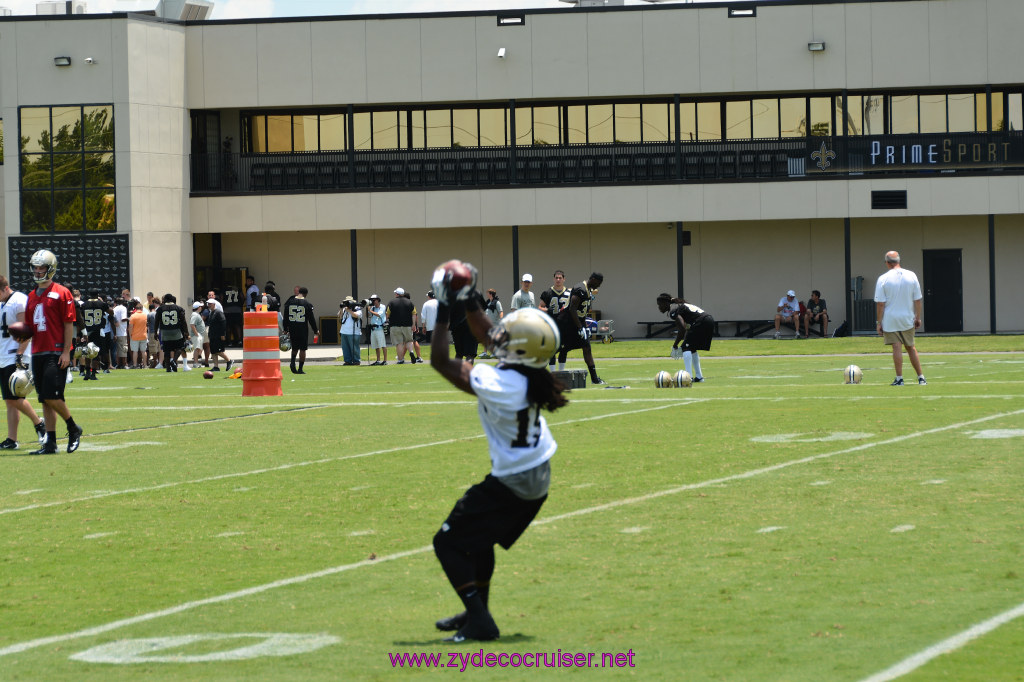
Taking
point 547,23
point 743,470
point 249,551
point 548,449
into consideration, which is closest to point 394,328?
point 547,23

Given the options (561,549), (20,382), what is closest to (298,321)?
(20,382)

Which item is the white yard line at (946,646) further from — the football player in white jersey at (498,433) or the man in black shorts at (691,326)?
the man in black shorts at (691,326)

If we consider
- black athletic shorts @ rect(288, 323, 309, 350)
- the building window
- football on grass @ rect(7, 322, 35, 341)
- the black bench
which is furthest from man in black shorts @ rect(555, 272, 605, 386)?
the building window

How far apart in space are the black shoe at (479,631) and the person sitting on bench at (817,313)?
40.5m

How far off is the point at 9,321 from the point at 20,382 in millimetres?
687

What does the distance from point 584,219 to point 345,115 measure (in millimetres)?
9246

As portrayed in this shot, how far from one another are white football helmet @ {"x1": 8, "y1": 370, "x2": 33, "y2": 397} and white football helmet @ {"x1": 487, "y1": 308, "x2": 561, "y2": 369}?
33.5 feet

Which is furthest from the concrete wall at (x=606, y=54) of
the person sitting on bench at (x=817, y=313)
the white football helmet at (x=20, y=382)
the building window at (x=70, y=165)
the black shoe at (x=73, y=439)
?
the black shoe at (x=73, y=439)

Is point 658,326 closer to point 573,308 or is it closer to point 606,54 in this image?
point 606,54

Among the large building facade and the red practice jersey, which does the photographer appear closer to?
the large building facade

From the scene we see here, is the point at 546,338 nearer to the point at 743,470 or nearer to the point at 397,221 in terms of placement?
the point at 743,470

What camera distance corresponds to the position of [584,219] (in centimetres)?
4612

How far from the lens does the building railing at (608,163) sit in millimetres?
45188

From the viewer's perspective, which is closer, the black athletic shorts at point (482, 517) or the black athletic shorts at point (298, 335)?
the black athletic shorts at point (482, 517)
